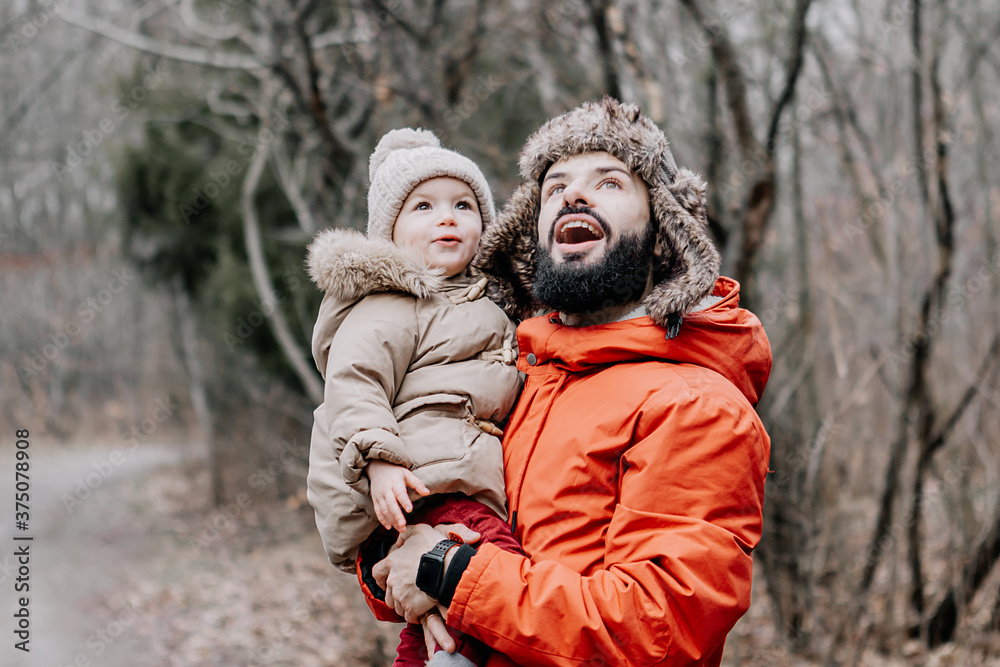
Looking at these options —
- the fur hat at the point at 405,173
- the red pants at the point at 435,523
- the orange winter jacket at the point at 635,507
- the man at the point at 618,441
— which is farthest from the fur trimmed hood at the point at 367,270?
the red pants at the point at 435,523

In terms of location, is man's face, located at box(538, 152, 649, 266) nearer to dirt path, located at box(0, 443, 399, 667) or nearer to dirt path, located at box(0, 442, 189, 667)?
dirt path, located at box(0, 443, 399, 667)

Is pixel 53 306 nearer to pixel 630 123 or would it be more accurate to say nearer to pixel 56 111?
pixel 56 111

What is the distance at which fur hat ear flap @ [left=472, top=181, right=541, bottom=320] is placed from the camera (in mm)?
2234

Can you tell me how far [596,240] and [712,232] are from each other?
2098 millimetres

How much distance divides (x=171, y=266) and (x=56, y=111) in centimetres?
874

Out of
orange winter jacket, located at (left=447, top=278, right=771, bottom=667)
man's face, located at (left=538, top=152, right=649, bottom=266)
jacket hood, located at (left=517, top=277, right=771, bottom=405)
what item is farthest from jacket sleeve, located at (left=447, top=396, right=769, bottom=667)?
man's face, located at (left=538, top=152, right=649, bottom=266)

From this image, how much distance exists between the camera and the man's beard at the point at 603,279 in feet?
6.29

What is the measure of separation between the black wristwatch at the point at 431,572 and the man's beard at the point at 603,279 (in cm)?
69

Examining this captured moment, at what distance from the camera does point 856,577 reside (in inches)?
197

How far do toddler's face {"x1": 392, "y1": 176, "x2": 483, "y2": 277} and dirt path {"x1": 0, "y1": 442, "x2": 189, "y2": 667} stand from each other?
6.01m

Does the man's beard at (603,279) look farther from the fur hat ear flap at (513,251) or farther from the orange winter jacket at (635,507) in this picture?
the fur hat ear flap at (513,251)

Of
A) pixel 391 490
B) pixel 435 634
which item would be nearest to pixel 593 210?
pixel 391 490

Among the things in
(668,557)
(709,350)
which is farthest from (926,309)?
(668,557)

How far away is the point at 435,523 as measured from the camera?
1874 mm
